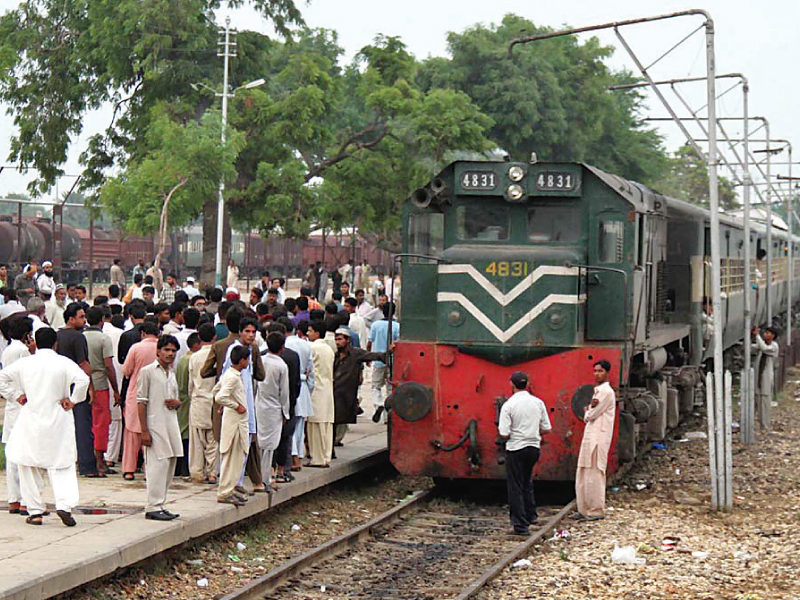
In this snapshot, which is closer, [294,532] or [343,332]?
[294,532]

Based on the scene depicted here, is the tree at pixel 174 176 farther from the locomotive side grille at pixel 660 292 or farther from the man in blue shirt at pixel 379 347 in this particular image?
the locomotive side grille at pixel 660 292

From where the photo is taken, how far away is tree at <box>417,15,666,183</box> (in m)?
52.8

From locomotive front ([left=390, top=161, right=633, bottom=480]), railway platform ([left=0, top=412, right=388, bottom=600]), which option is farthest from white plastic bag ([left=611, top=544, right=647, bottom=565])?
railway platform ([left=0, top=412, right=388, bottom=600])

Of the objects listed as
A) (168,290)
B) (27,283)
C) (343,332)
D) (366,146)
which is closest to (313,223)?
(366,146)

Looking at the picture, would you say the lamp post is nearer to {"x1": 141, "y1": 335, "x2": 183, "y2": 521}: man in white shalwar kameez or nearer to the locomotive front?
the locomotive front

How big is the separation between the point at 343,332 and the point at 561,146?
4134 cm

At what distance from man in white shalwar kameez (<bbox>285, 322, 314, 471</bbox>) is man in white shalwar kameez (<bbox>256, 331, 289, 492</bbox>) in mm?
812

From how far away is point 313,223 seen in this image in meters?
38.0

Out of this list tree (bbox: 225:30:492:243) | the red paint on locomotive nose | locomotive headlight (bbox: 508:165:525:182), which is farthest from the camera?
tree (bbox: 225:30:492:243)

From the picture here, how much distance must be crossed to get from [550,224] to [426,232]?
1321 mm

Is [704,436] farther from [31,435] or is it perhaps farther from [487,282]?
[31,435]

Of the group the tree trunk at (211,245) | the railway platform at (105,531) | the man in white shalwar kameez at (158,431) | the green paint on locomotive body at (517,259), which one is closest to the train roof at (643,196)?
the green paint on locomotive body at (517,259)

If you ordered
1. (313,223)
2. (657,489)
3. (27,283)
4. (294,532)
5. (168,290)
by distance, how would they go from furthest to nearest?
1. (313,223)
2. (168,290)
3. (27,283)
4. (657,489)
5. (294,532)

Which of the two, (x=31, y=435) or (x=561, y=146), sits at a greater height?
(x=561, y=146)
